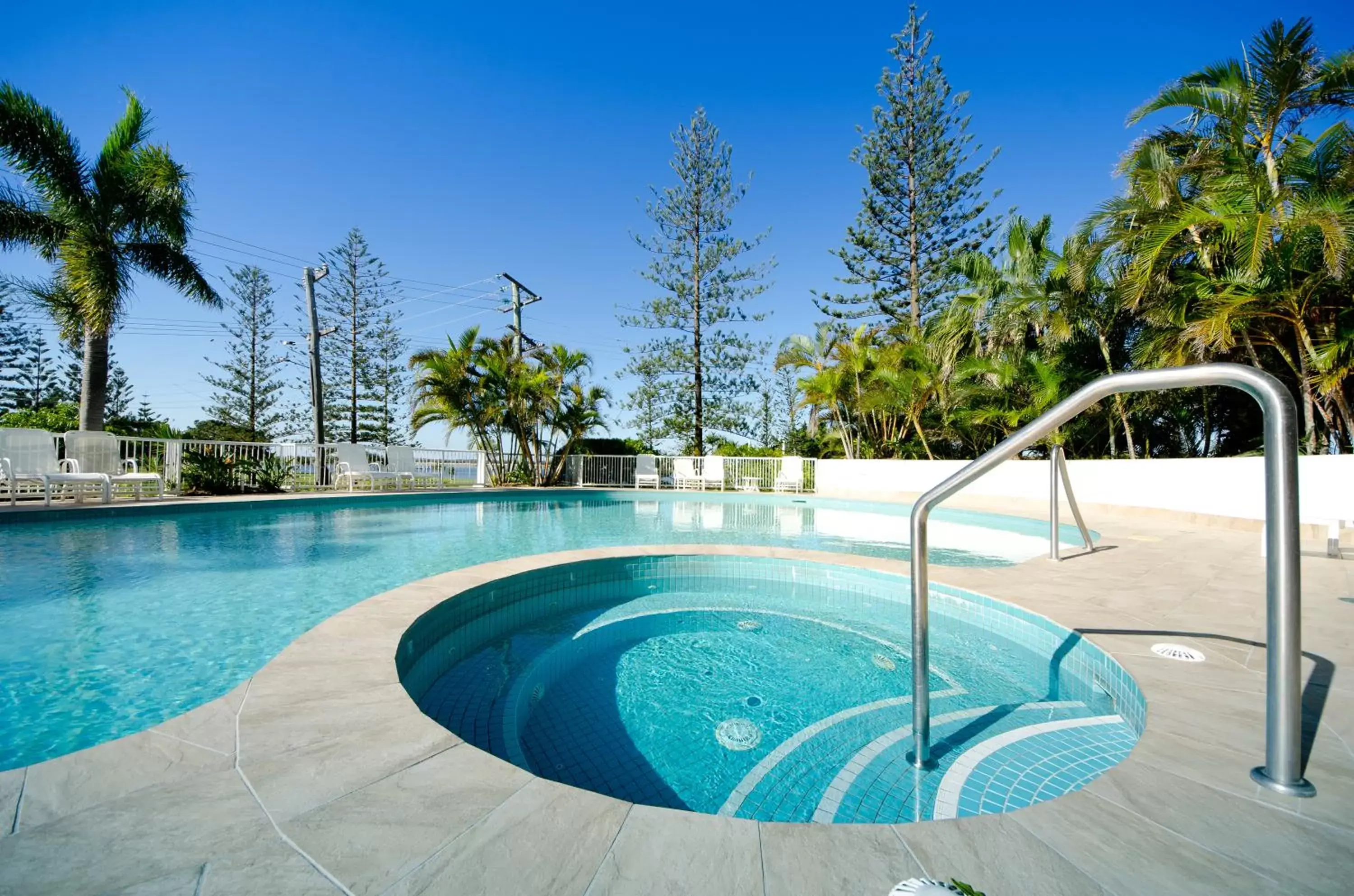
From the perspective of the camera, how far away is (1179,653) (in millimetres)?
2363

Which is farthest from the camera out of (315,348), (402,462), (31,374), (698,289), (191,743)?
(31,374)

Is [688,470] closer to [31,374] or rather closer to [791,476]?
[791,476]

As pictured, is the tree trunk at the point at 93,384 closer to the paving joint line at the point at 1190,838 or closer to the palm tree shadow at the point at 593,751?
the palm tree shadow at the point at 593,751

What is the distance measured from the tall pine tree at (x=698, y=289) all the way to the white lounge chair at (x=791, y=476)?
429 cm

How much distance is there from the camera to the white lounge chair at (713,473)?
1464cm

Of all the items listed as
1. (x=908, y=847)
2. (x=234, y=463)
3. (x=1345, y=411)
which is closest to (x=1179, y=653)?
(x=908, y=847)

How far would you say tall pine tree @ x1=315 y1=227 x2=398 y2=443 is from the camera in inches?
861

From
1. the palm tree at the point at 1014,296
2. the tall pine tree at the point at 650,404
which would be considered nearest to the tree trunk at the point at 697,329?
the tall pine tree at the point at 650,404

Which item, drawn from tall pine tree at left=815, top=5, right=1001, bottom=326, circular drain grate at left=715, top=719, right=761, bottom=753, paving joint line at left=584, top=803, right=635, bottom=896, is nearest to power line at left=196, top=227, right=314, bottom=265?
tall pine tree at left=815, top=5, right=1001, bottom=326

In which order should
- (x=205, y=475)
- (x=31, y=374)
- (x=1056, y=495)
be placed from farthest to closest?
(x=31, y=374)
(x=205, y=475)
(x=1056, y=495)

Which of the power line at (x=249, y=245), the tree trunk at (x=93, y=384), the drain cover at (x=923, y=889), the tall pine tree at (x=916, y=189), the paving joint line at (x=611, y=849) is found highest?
the tall pine tree at (x=916, y=189)

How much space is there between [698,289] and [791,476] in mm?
7888

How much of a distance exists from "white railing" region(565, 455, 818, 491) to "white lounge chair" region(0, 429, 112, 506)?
917 cm

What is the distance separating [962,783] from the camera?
6.36 feet
